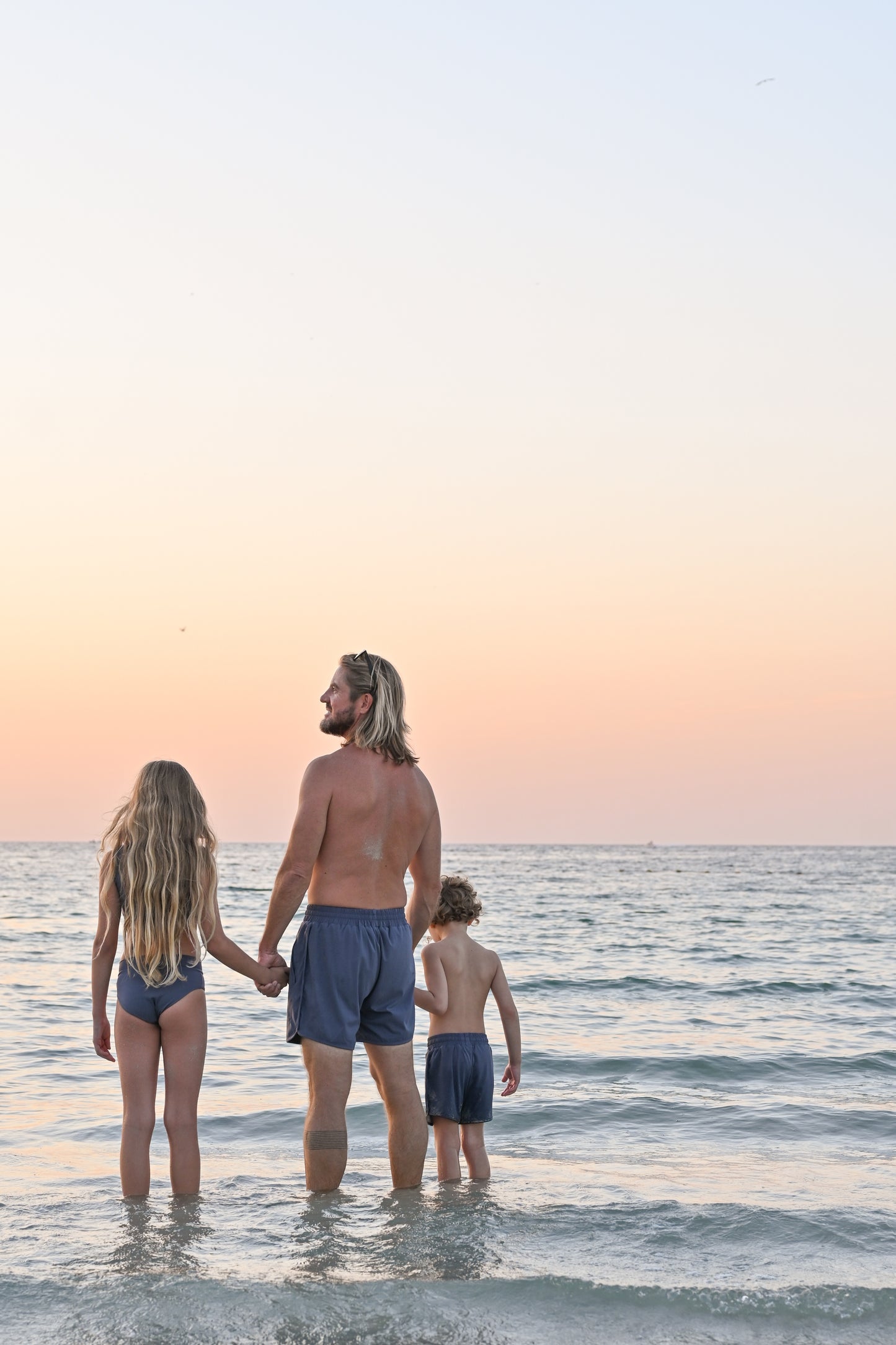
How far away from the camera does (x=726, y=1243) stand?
4598mm

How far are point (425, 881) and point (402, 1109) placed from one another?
928mm

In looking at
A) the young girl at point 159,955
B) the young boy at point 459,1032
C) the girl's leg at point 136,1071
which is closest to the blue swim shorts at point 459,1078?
the young boy at point 459,1032

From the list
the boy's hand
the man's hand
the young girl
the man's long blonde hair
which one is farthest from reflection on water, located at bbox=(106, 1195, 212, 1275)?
the man's long blonde hair

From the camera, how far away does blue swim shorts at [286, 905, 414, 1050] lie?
182 inches

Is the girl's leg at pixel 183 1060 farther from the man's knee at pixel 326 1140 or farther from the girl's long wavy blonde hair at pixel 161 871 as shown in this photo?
the man's knee at pixel 326 1140

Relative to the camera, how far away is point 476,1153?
5.42 metres

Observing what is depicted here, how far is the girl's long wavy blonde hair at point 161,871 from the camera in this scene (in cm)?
458

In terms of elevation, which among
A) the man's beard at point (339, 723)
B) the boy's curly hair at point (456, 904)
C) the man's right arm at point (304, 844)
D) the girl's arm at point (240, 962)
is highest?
the man's beard at point (339, 723)

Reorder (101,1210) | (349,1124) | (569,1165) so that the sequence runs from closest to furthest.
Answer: (101,1210), (569,1165), (349,1124)

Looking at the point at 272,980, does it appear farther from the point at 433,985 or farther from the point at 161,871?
the point at 433,985

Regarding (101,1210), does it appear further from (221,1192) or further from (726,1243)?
(726,1243)

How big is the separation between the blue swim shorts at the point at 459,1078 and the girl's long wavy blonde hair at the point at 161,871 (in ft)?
4.15

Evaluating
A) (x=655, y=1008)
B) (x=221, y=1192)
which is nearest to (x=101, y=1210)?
(x=221, y=1192)

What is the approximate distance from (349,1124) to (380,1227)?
271cm
